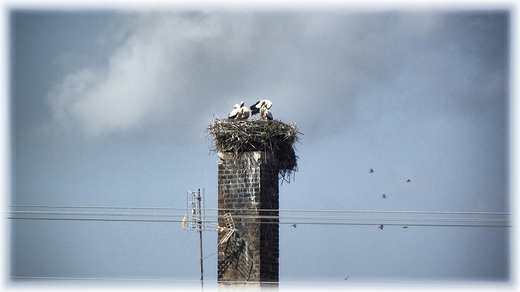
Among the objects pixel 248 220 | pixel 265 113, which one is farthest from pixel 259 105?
pixel 248 220

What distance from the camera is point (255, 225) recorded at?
23922mm

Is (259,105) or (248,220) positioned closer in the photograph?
(248,220)

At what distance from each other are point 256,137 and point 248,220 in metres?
1.95

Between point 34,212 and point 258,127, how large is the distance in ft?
19.1

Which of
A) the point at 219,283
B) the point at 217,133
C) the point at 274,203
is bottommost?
the point at 219,283

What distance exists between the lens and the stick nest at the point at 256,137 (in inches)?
963

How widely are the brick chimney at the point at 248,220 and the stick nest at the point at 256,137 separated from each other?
17 centimetres

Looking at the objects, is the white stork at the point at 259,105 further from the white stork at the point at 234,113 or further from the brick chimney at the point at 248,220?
the brick chimney at the point at 248,220

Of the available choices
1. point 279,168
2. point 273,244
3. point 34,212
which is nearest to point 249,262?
point 273,244

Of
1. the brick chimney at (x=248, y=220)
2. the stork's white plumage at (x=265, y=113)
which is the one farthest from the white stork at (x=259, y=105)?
the brick chimney at (x=248, y=220)

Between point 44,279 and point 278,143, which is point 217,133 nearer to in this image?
point 278,143

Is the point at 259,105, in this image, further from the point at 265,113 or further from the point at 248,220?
the point at 248,220

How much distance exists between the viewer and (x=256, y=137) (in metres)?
24.5

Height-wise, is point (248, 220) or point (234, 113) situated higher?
point (234, 113)
